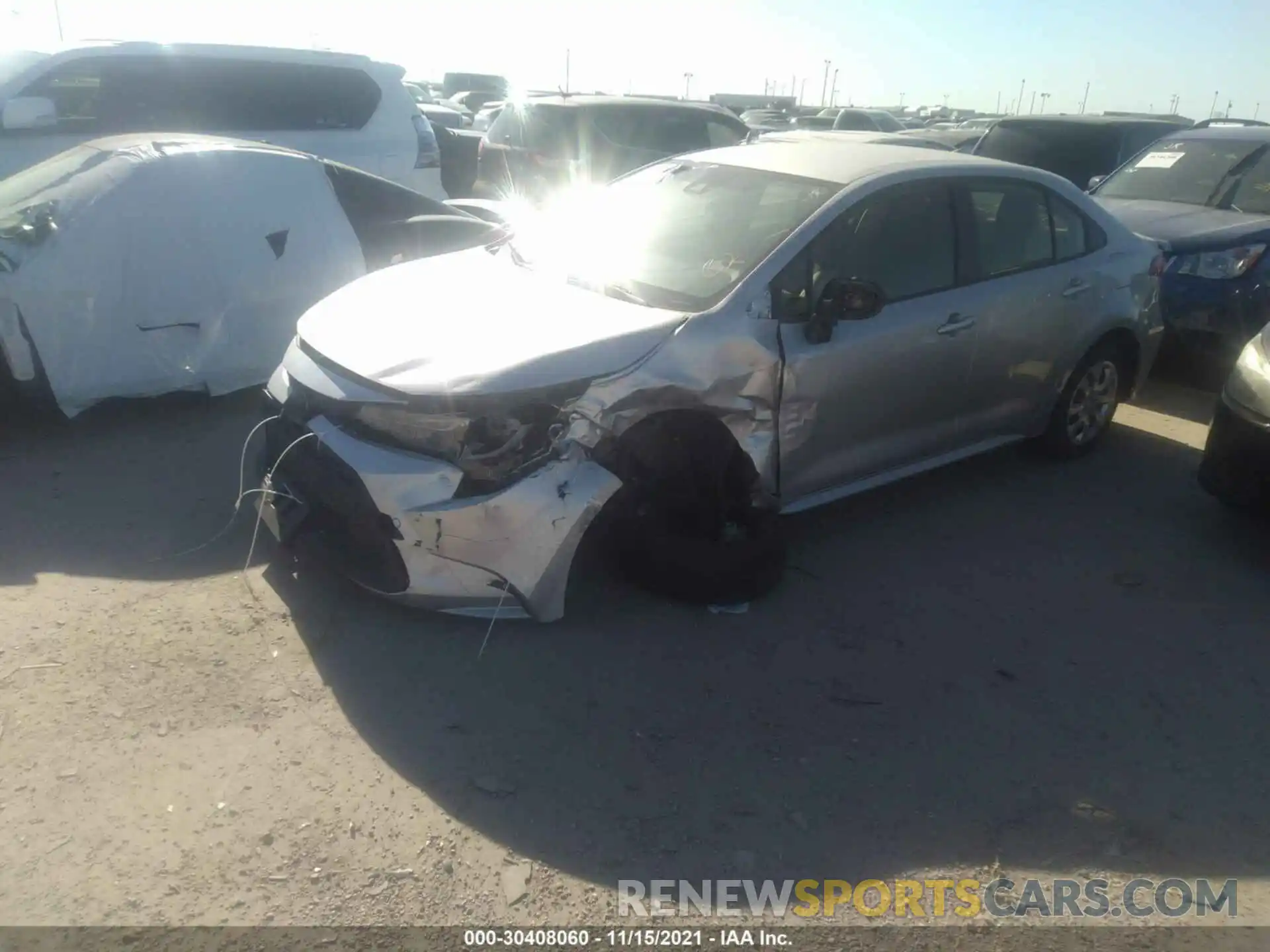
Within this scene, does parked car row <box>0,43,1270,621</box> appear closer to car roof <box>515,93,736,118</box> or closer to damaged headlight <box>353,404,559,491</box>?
damaged headlight <box>353,404,559,491</box>

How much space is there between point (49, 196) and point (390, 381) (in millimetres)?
3090

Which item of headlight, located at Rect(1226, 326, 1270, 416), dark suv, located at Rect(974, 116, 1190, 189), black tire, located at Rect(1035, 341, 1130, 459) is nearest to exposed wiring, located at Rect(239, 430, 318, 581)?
black tire, located at Rect(1035, 341, 1130, 459)

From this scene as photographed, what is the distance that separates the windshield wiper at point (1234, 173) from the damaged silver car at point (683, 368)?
322 centimetres

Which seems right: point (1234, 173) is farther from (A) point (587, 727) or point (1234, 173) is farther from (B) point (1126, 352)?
(A) point (587, 727)

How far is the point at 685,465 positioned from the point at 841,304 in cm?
87

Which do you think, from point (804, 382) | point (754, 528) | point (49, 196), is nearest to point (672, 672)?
point (754, 528)

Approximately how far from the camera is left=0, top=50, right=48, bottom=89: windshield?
7375 mm

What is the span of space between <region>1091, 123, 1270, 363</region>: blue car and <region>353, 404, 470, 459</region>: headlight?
14.7 ft

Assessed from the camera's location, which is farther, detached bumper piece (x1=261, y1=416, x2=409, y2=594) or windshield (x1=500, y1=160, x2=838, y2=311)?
windshield (x1=500, y1=160, x2=838, y2=311)

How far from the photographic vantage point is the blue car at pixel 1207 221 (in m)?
6.91

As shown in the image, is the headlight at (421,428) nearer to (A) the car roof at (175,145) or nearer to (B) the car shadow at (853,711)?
(B) the car shadow at (853,711)

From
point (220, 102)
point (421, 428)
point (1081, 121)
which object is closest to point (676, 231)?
point (421, 428)

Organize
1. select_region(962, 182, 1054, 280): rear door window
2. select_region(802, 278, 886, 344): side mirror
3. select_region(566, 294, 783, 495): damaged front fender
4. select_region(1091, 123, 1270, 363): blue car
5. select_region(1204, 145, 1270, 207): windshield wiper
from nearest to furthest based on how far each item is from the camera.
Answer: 1. select_region(566, 294, 783, 495): damaged front fender
2. select_region(802, 278, 886, 344): side mirror
3. select_region(962, 182, 1054, 280): rear door window
4. select_region(1091, 123, 1270, 363): blue car
5. select_region(1204, 145, 1270, 207): windshield wiper

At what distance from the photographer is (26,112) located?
7.07 metres
